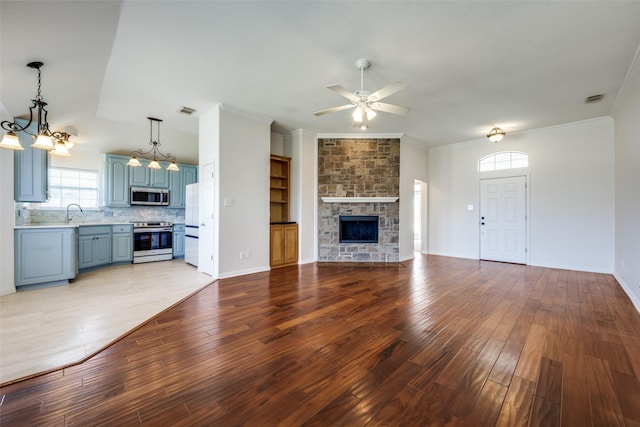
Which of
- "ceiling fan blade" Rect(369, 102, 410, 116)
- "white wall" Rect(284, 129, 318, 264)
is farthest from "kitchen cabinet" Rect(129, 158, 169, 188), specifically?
"ceiling fan blade" Rect(369, 102, 410, 116)

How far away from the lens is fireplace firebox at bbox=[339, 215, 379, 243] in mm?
6082

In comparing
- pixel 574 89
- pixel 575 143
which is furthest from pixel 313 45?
pixel 575 143

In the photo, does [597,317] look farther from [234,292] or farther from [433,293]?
[234,292]

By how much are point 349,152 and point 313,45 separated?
3.40 m

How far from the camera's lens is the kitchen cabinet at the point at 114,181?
576 centimetres

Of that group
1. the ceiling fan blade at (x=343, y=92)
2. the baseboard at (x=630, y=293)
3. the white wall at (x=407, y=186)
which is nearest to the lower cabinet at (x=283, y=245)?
the white wall at (x=407, y=186)

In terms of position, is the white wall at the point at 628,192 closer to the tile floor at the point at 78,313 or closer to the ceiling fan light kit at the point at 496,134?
the ceiling fan light kit at the point at 496,134

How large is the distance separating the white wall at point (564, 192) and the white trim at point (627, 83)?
74 centimetres

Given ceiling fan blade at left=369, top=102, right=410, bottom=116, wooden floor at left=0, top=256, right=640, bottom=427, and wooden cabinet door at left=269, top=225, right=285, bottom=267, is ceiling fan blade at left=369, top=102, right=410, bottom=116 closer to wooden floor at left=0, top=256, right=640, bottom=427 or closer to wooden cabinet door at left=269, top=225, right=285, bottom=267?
wooden floor at left=0, top=256, right=640, bottom=427

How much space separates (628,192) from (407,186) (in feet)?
11.6

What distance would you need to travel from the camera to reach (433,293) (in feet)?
12.4

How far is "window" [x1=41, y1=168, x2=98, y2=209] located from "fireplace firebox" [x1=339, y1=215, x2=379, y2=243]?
18.7 feet

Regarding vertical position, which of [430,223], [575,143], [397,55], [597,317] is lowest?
[597,317]

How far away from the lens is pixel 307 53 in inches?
116
